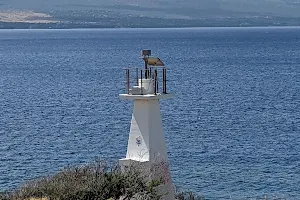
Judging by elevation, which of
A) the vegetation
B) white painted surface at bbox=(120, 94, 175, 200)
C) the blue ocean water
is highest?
white painted surface at bbox=(120, 94, 175, 200)

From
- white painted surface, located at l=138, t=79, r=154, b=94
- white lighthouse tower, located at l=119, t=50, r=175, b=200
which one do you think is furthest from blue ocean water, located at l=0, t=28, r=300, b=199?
white painted surface, located at l=138, t=79, r=154, b=94

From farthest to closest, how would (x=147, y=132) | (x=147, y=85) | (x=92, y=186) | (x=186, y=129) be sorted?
(x=186, y=129) < (x=147, y=85) < (x=147, y=132) < (x=92, y=186)

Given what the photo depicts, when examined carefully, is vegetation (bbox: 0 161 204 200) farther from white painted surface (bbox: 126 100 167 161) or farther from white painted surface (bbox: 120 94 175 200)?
white painted surface (bbox: 126 100 167 161)

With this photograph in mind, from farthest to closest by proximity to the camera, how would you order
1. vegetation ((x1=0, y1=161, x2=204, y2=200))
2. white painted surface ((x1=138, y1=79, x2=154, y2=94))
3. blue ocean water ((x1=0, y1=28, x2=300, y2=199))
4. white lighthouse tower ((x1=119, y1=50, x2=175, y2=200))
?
blue ocean water ((x1=0, y1=28, x2=300, y2=199))
white painted surface ((x1=138, y1=79, x2=154, y2=94))
white lighthouse tower ((x1=119, y1=50, x2=175, y2=200))
vegetation ((x1=0, y1=161, x2=204, y2=200))

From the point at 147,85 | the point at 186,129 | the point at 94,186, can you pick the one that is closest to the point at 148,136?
the point at 147,85

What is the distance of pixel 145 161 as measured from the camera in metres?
20.5

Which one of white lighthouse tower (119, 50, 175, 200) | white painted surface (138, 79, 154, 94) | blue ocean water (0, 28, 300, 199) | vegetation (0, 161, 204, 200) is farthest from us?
blue ocean water (0, 28, 300, 199)

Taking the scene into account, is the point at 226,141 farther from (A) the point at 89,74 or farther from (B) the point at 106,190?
(A) the point at 89,74

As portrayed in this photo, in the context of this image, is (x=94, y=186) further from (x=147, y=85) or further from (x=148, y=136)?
(x=147, y=85)

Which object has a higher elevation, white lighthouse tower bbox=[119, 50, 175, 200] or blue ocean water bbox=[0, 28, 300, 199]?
white lighthouse tower bbox=[119, 50, 175, 200]

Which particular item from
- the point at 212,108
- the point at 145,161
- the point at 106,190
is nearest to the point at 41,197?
the point at 106,190

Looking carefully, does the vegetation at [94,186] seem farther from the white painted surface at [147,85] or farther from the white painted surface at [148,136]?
the white painted surface at [147,85]

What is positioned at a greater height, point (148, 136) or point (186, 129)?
point (148, 136)

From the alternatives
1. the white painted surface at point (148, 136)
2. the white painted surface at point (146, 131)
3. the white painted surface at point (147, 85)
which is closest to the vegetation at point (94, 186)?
the white painted surface at point (148, 136)
